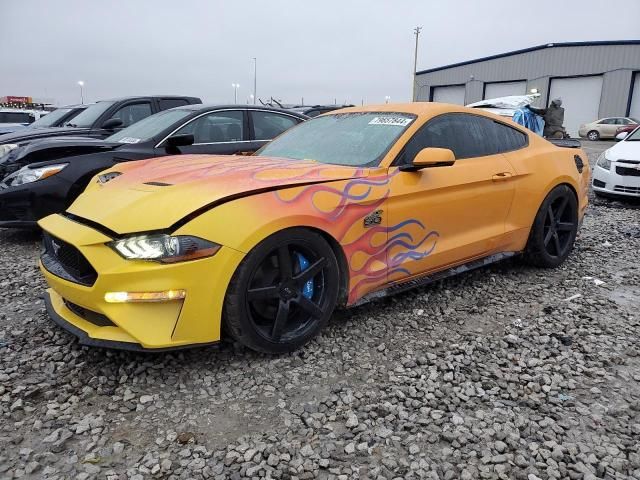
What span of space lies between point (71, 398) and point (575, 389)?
2.50 m

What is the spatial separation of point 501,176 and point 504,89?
35.5 m

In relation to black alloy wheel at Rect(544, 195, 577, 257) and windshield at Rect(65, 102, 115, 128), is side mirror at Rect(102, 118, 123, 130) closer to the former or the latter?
windshield at Rect(65, 102, 115, 128)

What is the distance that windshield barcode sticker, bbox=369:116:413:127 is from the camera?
3.38 metres

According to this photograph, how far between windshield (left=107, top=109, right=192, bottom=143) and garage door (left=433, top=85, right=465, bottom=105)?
3590 cm

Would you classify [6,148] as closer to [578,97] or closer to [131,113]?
[131,113]

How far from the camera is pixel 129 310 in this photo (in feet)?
7.69

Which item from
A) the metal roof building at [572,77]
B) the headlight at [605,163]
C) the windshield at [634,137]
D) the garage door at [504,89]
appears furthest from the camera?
the garage door at [504,89]

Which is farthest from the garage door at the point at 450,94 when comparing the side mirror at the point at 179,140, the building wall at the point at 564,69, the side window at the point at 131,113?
the side mirror at the point at 179,140

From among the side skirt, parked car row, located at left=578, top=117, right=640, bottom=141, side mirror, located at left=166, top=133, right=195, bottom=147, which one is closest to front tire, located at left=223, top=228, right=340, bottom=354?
the side skirt

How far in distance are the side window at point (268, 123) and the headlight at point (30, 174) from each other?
2.24 m

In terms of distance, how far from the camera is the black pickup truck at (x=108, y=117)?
21.9 feet

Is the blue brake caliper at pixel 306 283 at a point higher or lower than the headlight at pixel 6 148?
Answer: lower

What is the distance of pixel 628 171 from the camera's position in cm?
761

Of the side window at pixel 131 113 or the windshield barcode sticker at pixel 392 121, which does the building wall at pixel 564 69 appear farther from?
the windshield barcode sticker at pixel 392 121
